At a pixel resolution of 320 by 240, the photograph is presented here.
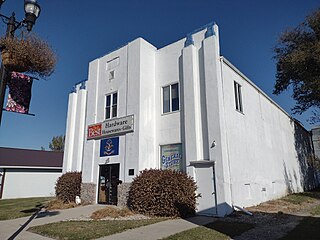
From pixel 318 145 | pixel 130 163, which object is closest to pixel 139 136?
pixel 130 163

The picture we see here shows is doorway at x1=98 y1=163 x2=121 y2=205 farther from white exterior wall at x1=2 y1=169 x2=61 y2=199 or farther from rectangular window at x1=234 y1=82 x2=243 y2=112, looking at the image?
white exterior wall at x1=2 y1=169 x2=61 y2=199

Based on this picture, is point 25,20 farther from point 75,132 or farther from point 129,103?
point 75,132

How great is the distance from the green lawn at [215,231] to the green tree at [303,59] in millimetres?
14501

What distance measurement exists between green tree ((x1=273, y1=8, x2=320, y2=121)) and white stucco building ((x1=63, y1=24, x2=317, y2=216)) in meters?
3.52

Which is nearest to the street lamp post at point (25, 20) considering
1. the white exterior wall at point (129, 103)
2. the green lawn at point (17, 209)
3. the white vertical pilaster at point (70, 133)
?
the green lawn at point (17, 209)

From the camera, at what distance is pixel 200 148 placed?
1265cm

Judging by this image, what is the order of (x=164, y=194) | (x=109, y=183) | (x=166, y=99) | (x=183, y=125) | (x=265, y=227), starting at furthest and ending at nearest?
(x=109, y=183) < (x=166, y=99) < (x=183, y=125) < (x=164, y=194) < (x=265, y=227)

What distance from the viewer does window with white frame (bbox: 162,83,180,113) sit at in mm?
14547

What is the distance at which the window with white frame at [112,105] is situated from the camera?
16.2 meters

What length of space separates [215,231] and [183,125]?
263 inches

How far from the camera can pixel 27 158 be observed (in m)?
27.9

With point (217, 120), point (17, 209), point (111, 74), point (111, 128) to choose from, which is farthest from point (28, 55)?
A: point (17, 209)

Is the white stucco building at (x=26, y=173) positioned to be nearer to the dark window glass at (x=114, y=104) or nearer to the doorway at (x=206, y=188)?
the dark window glass at (x=114, y=104)

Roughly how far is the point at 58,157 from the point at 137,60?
71.6 feet
